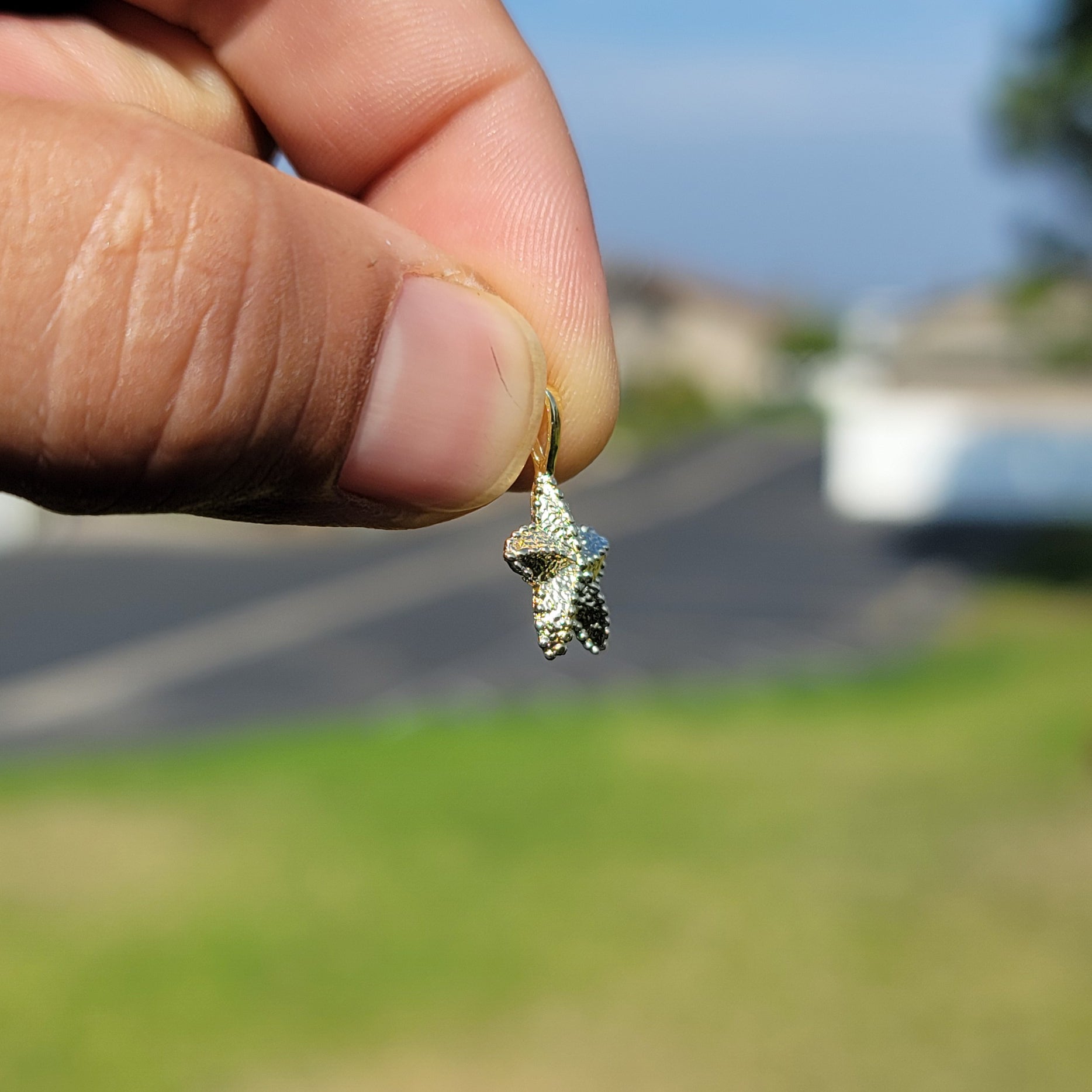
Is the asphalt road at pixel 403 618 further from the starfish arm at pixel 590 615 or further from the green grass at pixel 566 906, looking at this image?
the starfish arm at pixel 590 615

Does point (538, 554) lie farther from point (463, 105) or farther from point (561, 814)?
point (561, 814)

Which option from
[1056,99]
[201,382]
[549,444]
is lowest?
[1056,99]

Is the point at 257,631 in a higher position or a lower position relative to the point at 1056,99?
lower

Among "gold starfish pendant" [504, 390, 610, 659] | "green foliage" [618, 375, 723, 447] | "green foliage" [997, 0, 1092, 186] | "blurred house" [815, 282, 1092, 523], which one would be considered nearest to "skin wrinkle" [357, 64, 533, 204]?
"gold starfish pendant" [504, 390, 610, 659]

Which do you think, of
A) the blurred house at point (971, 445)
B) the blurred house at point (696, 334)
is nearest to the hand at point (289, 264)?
the blurred house at point (971, 445)

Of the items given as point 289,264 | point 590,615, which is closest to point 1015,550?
point 590,615

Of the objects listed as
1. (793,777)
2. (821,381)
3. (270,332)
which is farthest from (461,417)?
(821,381)
